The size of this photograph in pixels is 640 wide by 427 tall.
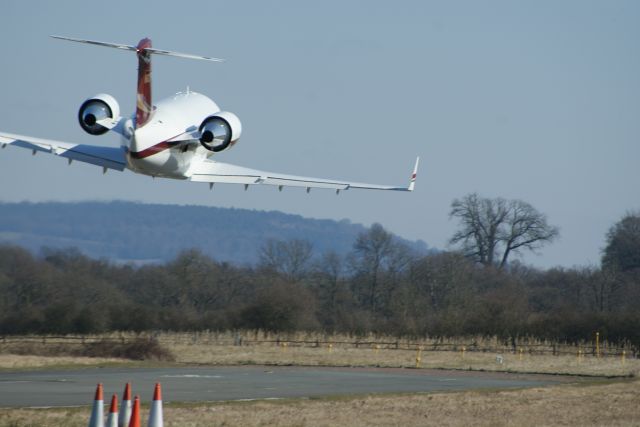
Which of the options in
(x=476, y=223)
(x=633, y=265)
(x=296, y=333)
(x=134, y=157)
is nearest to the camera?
(x=134, y=157)

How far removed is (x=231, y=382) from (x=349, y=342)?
3024cm

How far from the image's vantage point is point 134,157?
129 feet

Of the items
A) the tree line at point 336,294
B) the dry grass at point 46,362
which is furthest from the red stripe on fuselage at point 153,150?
the tree line at point 336,294

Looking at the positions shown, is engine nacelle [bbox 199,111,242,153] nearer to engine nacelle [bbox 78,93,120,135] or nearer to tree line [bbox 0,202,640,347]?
engine nacelle [bbox 78,93,120,135]

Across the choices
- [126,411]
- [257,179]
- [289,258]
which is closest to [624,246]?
[289,258]

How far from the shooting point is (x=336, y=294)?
97.9 m

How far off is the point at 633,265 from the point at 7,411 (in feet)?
317

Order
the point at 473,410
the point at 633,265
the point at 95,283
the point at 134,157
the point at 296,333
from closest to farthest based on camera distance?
the point at 473,410
the point at 134,157
the point at 296,333
the point at 95,283
the point at 633,265

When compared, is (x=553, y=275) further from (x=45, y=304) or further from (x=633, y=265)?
(x=45, y=304)

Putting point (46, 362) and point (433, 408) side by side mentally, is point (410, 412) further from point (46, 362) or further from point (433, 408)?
point (46, 362)

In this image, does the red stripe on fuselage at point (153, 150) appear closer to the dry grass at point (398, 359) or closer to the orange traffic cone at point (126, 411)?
the dry grass at point (398, 359)

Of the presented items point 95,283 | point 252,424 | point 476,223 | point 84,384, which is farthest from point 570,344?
point 476,223

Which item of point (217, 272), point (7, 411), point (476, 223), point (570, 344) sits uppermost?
point (476, 223)

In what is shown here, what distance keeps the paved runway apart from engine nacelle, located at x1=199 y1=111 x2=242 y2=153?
8.38m
